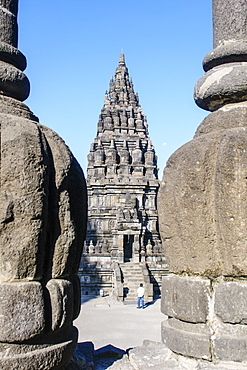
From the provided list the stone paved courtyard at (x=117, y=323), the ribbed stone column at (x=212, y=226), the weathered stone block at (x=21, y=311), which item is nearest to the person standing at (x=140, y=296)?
the stone paved courtyard at (x=117, y=323)

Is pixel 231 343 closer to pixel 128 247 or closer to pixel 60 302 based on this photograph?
pixel 60 302

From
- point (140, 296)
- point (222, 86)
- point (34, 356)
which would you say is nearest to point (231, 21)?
point (222, 86)

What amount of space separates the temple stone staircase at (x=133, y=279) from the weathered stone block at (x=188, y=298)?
49.2 feet

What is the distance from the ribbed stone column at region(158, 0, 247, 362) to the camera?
2.80 m

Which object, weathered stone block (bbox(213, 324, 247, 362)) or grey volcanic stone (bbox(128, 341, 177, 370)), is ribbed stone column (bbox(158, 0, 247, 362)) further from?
grey volcanic stone (bbox(128, 341, 177, 370))

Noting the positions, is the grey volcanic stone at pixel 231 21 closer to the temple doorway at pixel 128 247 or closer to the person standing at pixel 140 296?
the person standing at pixel 140 296

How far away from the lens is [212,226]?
2945 millimetres

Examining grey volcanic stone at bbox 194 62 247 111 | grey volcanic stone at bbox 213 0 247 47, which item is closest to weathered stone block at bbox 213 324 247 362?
grey volcanic stone at bbox 194 62 247 111

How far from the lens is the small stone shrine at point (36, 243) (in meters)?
2.17

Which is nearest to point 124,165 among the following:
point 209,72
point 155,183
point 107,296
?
point 155,183

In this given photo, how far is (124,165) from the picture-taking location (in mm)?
25656

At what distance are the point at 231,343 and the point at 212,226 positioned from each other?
80 cm

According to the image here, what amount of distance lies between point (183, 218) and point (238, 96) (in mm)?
1063

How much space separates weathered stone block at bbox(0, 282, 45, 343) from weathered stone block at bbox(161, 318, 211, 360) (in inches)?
44.4
